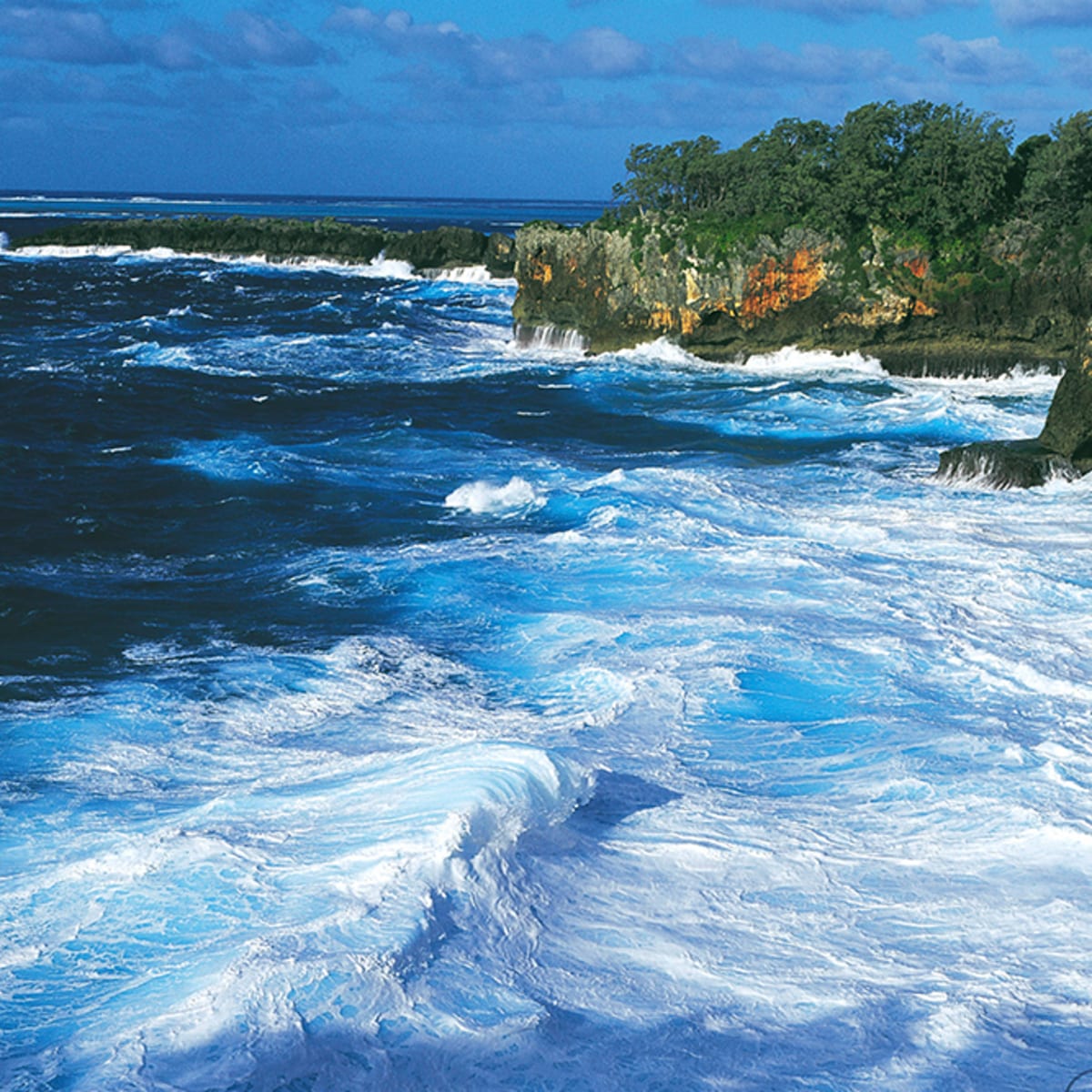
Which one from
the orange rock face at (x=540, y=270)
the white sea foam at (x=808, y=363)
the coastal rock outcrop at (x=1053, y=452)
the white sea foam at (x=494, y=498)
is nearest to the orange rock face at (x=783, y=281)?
the white sea foam at (x=808, y=363)

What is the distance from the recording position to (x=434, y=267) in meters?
73.6

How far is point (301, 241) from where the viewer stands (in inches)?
3233

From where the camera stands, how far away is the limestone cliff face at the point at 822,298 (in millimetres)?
33031

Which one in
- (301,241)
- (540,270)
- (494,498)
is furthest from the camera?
(301,241)

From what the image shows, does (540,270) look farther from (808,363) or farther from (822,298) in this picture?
(808,363)

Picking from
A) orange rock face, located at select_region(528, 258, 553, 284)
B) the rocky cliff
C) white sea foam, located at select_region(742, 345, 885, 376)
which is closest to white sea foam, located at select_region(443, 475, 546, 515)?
white sea foam, located at select_region(742, 345, 885, 376)

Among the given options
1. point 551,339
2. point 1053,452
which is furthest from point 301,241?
point 1053,452

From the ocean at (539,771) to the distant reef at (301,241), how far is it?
51859mm

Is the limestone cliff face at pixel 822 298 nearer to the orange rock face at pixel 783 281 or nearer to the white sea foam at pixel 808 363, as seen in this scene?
the orange rock face at pixel 783 281

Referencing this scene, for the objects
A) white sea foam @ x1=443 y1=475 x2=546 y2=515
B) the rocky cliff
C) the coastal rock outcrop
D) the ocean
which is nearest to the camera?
the ocean

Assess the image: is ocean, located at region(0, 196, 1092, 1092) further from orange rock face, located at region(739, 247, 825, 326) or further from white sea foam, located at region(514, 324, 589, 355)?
white sea foam, located at region(514, 324, 589, 355)

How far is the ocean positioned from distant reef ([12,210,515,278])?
51859 millimetres

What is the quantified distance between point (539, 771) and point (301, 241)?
77.6 m

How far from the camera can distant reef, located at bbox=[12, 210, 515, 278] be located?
74.2m
